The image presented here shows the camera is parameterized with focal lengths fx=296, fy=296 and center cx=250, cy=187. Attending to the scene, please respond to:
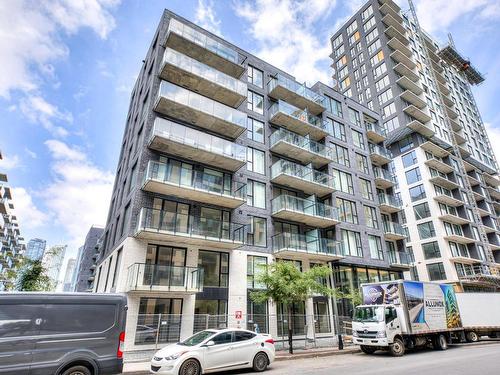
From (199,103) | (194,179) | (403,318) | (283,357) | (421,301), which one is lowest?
(283,357)

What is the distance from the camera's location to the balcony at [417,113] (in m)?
43.6

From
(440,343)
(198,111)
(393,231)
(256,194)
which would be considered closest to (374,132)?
(393,231)

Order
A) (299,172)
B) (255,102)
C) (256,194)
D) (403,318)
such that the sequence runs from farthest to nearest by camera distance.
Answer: (255,102) < (299,172) < (256,194) < (403,318)

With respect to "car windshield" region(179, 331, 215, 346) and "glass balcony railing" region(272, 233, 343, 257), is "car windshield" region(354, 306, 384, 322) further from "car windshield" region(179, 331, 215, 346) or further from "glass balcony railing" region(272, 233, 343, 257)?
"car windshield" region(179, 331, 215, 346)

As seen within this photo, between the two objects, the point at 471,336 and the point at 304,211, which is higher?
the point at 304,211

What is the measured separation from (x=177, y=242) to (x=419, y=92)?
47219 mm

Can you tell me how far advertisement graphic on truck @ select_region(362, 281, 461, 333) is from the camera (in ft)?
50.4

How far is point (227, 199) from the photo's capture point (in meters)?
19.6

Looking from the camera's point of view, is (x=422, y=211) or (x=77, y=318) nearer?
(x=77, y=318)

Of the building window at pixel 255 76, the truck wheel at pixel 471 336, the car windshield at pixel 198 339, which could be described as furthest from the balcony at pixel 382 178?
the car windshield at pixel 198 339

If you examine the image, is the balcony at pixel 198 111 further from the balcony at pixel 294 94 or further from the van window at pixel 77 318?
the van window at pixel 77 318

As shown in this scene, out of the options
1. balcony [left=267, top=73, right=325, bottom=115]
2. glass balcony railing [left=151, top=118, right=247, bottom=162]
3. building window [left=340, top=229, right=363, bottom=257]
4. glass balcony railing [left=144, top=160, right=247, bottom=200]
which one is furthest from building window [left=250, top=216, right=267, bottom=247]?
balcony [left=267, top=73, right=325, bottom=115]

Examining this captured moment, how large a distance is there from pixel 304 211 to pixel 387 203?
458 inches

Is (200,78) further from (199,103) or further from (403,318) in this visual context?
(403,318)
